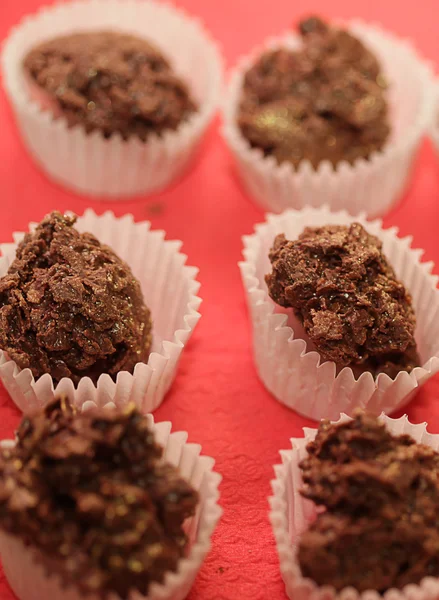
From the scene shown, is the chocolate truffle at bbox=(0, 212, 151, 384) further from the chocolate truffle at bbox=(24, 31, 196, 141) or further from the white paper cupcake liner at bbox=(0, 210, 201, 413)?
the chocolate truffle at bbox=(24, 31, 196, 141)

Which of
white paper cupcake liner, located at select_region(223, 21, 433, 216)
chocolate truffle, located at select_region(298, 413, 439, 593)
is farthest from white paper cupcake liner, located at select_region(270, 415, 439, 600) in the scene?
white paper cupcake liner, located at select_region(223, 21, 433, 216)

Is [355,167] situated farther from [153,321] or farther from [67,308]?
[67,308]

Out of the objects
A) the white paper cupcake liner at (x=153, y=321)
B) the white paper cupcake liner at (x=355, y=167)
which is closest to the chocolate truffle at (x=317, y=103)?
the white paper cupcake liner at (x=355, y=167)

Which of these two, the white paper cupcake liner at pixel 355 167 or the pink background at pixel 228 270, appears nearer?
the pink background at pixel 228 270

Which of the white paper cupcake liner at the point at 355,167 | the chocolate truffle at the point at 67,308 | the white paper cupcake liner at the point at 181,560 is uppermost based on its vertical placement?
A: the white paper cupcake liner at the point at 355,167

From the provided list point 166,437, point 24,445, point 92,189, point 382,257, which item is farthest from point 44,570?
point 92,189

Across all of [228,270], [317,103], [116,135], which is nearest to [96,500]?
[228,270]

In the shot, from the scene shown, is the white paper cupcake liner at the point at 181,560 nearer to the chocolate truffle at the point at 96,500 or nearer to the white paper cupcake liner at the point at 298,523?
the chocolate truffle at the point at 96,500
